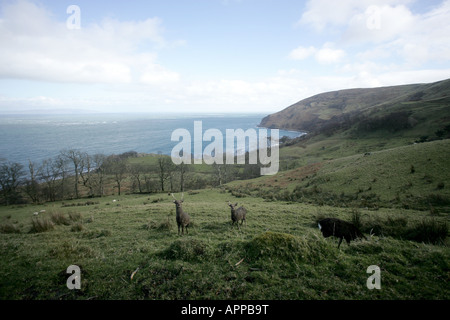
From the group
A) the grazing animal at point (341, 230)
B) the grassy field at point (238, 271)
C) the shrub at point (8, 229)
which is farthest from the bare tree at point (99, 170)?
the grazing animal at point (341, 230)

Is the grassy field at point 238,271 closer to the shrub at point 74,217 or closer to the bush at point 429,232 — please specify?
the bush at point 429,232

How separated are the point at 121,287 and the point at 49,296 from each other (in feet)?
4.93

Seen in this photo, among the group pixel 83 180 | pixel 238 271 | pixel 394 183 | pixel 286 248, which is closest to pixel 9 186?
pixel 83 180

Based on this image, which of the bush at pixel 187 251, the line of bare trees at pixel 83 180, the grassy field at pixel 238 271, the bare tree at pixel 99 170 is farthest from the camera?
the bare tree at pixel 99 170

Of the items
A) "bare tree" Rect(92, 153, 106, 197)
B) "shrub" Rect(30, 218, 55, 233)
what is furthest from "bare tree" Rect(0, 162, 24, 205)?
"shrub" Rect(30, 218, 55, 233)

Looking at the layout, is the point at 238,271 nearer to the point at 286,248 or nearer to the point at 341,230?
the point at 286,248

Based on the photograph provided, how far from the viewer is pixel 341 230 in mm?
8211

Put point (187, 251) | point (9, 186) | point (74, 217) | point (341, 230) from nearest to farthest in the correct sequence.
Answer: point (187, 251) → point (341, 230) → point (74, 217) → point (9, 186)

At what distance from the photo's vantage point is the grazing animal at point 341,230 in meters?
8.03

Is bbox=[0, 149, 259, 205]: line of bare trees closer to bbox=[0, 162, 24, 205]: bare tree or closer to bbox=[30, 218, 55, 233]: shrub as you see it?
bbox=[0, 162, 24, 205]: bare tree

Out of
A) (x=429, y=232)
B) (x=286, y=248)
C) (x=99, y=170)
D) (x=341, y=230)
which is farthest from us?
(x=99, y=170)

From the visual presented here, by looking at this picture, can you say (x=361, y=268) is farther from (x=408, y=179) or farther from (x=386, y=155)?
(x=386, y=155)
